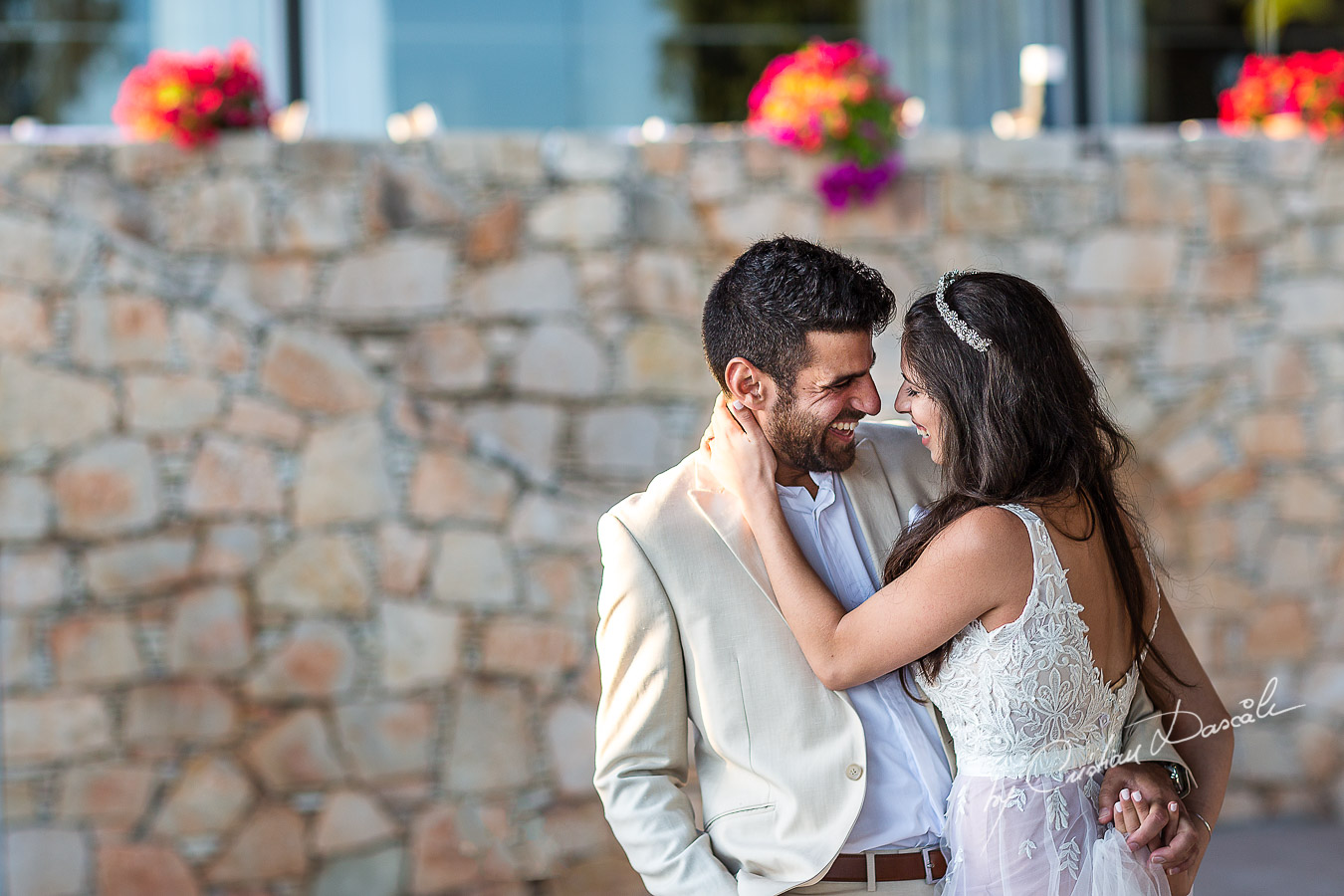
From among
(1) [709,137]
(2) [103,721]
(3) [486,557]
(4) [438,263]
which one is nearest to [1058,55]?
(1) [709,137]

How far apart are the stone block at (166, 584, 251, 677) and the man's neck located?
2688 mm

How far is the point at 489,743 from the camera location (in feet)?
13.6

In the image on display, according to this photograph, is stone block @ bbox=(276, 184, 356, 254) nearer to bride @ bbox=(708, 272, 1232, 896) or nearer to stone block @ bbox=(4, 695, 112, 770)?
stone block @ bbox=(4, 695, 112, 770)

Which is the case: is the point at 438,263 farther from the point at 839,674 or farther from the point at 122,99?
the point at 839,674

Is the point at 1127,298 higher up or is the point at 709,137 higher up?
the point at 709,137

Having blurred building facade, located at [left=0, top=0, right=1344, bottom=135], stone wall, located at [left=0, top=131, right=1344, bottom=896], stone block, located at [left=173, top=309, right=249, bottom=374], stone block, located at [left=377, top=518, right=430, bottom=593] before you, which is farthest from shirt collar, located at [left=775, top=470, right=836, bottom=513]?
blurred building facade, located at [left=0, top=0, right=1344, bottom=135]

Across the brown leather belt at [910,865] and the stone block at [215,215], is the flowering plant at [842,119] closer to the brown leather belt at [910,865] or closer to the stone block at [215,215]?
the stone block at [215,215]

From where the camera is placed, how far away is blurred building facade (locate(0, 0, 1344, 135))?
5.73m

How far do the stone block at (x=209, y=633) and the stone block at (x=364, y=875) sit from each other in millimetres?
784

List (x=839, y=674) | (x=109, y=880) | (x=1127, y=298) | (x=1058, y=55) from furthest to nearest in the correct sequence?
(x=1058, y=55), (x=1127, y=298), (x=109, y=880), (x=839, y=674)

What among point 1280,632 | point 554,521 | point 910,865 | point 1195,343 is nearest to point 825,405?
point 910,865

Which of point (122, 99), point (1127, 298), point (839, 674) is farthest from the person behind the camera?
point (1127, 298)

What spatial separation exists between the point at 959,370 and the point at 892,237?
3.13m

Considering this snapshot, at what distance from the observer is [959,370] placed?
71.1 inches
